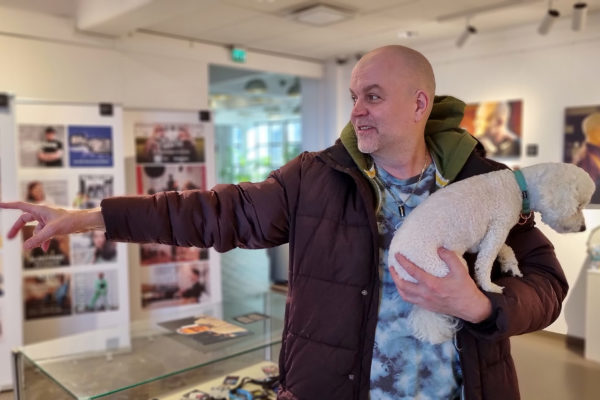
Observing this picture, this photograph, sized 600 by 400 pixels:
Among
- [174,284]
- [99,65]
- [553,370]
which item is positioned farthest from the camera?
[174,284]

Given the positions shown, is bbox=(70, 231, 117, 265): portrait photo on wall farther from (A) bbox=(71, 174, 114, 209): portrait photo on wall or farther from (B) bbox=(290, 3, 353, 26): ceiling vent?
(B) bbox=(290, 3, 353, 26): ceiling vent

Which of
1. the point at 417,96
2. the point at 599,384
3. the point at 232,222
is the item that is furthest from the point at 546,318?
the point at 232,222

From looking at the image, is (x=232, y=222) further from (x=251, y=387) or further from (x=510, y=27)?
(x=510, y=27)

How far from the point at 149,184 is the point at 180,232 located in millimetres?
3930

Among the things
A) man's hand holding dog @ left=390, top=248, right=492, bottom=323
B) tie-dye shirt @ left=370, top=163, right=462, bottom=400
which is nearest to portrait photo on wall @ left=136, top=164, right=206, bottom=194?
tie-dye shirt @ left=370, top=163, right=462, bottom=400

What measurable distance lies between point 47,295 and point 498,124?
191 inches

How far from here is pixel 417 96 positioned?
1.31m

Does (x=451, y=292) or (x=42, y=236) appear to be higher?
(x=42, y=236)

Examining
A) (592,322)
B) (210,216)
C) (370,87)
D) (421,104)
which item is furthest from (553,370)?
(210,216)

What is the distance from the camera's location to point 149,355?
85.5 inches

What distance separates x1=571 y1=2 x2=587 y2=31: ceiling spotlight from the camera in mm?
4223

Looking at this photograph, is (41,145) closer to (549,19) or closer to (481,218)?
(481,218)

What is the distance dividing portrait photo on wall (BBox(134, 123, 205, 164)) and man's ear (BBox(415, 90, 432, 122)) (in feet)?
13.3

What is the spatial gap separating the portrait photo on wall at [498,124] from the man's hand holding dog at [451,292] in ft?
14.6
